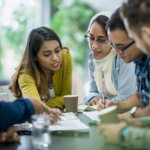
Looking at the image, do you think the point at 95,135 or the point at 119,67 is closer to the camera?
the point at 95,135

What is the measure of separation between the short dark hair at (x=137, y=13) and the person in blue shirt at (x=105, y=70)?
99 cm

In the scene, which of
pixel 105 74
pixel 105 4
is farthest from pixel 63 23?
pixel 105 74

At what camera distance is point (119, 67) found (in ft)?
Answer: 7.30

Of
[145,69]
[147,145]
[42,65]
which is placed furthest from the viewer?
[42,65]

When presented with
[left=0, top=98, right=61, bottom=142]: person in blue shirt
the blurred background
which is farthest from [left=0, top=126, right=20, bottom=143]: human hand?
the blurred background

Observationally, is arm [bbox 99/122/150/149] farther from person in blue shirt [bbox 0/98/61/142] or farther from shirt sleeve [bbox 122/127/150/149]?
person in blue shirt [bbox 0/98/61/142]

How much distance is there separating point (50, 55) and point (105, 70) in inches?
19.0

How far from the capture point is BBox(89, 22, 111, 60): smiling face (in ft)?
6.91

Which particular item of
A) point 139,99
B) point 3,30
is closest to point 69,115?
point 139,99

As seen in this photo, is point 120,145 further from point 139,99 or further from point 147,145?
point 139,99

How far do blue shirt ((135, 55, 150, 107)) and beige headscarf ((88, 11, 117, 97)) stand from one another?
2.03ft

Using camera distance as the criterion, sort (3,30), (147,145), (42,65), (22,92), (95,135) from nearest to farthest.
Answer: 1. (147,145)
2. (95,135)
3. (22,92)
4. (42,65)
5. (3,30)

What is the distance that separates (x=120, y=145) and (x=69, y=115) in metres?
0.64

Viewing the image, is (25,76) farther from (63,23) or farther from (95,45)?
(63,23)
